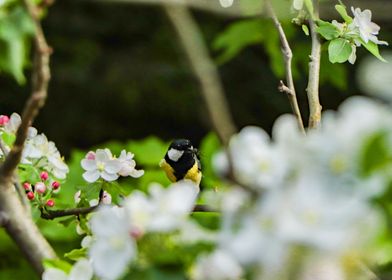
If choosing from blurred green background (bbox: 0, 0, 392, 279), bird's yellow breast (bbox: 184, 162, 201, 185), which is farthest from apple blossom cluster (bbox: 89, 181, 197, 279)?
blurred green background (bbox: 0, 0, 392, 279)

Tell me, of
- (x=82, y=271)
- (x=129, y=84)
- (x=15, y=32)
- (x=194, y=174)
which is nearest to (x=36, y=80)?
(x=15, y=32)

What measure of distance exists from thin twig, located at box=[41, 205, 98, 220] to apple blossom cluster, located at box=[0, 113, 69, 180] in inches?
3.5

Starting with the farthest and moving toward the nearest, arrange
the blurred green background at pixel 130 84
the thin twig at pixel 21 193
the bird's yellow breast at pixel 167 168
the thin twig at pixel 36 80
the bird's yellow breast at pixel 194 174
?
the blurred green background at pixel 130 84 < the bird's yellow breast at pixel 167 168 < the bird's yellow breast at pixel 194 174 < the thin twig at pixel 21 193 < the thin twig at pixel 36 80

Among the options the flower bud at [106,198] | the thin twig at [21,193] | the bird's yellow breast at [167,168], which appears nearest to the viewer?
the thin twig at [21,193]

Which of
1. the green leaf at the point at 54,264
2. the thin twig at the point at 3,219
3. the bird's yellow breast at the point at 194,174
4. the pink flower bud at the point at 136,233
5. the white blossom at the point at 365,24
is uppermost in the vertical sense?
the white blossom at the point at 365,24

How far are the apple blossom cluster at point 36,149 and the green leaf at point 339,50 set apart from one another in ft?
1.39

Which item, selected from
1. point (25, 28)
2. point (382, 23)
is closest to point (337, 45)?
point (25, 28)

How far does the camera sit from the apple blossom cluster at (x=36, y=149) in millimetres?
1317

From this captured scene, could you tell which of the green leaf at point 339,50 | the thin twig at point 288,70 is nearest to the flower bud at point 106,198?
the thin twig at point 288,70

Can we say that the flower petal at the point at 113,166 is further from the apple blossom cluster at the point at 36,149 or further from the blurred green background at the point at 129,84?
the blurred green background at the point at 129,84

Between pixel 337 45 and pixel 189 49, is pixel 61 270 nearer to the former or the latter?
pixel 189 49

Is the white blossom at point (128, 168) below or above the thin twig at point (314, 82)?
below

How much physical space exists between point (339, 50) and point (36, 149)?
462 mm

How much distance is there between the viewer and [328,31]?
1.39 metres
